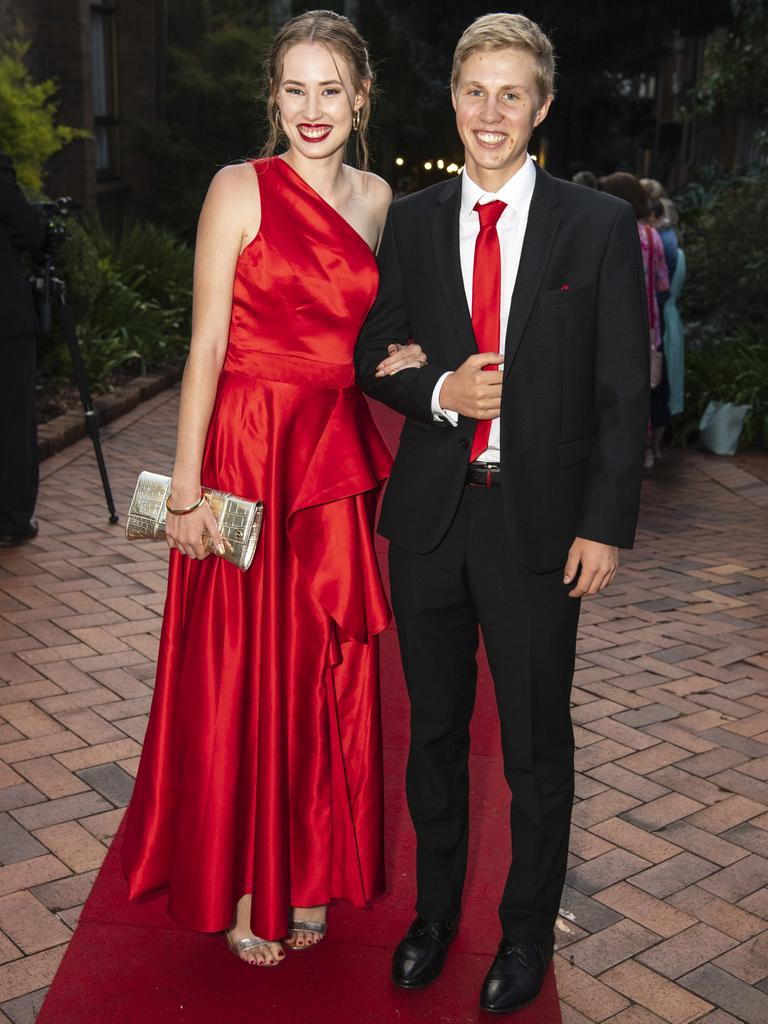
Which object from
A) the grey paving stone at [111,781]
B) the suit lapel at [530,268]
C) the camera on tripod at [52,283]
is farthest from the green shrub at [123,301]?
the suit lapel at [530,268]

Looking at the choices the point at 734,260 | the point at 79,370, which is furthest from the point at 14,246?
the point at 734,260

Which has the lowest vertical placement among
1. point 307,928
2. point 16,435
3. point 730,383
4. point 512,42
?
point 307,928

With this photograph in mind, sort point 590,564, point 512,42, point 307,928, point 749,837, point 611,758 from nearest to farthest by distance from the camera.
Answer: point 512,42, point 590,564, point 307,928, point 749,837, point 611,758

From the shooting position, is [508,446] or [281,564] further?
[281,564]

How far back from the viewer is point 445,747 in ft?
9.18

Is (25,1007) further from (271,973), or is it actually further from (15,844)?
(15,844)

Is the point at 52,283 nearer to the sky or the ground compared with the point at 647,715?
nearer to the sky

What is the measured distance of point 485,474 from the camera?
2631 mm

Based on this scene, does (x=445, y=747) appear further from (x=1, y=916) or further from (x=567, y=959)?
(x=1, y=916)

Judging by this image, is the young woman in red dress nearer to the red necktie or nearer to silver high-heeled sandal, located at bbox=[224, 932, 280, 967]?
silver high-heeled sandal, located at bbox=[224, 932, 280, 967]

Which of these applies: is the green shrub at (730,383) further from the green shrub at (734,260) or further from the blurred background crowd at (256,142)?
the green shrub at (734,260)

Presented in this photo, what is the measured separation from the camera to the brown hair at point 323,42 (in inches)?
103

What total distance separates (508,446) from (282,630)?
0.69m

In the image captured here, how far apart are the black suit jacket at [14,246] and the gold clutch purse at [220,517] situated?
359cm
